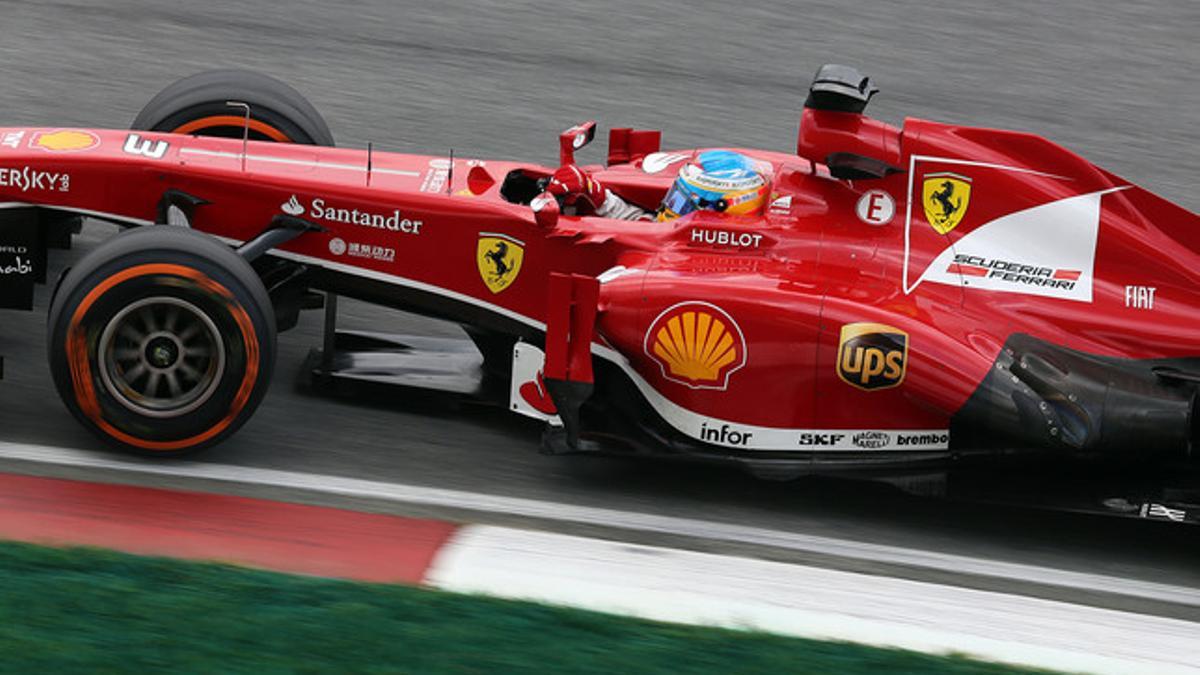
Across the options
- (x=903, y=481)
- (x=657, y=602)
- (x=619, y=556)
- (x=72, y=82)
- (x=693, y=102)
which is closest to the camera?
(x=657, y=602)

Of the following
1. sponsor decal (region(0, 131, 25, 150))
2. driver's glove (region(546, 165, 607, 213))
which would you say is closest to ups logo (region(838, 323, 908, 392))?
driver's glove (region(546, 165, 607, 213))

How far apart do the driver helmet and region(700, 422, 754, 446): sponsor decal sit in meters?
0.85

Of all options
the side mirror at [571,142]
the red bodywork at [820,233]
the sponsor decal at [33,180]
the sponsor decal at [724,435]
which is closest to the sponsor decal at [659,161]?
the side mirror at [571,142]

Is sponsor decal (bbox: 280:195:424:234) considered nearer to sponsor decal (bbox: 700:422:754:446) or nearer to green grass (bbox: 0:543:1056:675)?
sponsor decal (bbox: 700:422:754:446)

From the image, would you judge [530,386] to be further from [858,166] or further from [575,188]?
[858,166]

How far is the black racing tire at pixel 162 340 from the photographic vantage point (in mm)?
5781

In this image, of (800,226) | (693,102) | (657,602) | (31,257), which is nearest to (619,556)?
(657,602)

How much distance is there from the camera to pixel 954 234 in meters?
6.35

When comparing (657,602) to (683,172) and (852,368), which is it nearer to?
(852,368)

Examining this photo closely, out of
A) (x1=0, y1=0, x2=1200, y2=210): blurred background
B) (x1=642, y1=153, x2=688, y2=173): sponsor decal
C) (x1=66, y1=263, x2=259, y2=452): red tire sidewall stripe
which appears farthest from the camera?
(x1=0, y1=0, x2=1200, y2=210): blurred background

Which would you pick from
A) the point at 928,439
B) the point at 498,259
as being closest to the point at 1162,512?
the point at 928,439

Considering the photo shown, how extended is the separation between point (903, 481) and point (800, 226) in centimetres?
104

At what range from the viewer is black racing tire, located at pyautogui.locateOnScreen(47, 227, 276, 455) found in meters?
5.78

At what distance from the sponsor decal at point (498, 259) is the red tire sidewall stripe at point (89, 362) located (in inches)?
37.0
